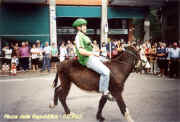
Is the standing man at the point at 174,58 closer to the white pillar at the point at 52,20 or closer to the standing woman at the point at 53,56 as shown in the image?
the standing woman at the point at 53,56

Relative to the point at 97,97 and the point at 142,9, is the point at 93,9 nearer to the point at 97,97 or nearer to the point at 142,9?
the point at 142,9

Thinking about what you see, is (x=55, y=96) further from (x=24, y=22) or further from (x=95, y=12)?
(x=95, y=12)

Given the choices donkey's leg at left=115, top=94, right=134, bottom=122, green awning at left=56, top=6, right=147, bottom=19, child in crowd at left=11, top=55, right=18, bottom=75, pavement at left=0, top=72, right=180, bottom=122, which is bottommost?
pavement at left=0, top=72, right=180, bottom=122

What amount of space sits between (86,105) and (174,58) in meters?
7.32

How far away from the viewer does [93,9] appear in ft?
60.6

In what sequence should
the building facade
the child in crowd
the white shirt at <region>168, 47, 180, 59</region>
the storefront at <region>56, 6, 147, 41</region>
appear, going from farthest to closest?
the storefront at <region>56, 6, 147, 41</region>
the building facade
the child in crowd
the white shirt at <region>168, 47, 180, 59</region>

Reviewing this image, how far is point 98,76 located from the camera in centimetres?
506

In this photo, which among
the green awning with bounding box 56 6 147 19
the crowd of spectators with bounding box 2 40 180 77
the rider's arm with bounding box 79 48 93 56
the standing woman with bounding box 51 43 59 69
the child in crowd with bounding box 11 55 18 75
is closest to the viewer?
the rider's arm with bounding box 79 48 93 56

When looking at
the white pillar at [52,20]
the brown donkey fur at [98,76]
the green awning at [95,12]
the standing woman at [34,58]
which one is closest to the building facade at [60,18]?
the green awning at [95,12]

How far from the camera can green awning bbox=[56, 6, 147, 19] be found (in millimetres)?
18008

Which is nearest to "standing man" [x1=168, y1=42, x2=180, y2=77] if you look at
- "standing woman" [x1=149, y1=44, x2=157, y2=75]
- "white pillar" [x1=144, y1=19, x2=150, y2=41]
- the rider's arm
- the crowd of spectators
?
the crowd of spectators

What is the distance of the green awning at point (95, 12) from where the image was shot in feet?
59.1

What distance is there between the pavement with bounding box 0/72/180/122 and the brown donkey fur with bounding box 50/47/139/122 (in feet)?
1.82

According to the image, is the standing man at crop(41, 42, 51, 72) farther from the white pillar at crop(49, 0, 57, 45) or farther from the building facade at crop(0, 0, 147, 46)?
the building facade at crop(0, 0, 147, 46)
